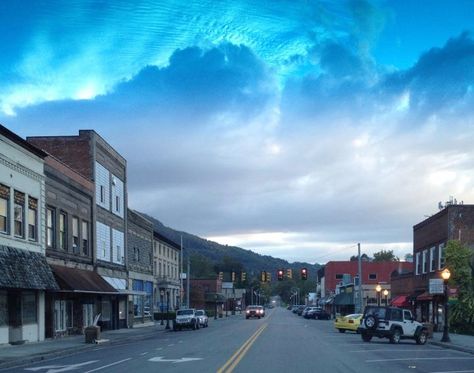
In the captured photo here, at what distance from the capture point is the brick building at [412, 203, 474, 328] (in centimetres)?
4756

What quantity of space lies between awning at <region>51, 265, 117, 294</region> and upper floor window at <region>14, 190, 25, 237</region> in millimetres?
3984

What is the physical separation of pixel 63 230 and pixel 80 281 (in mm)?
3422

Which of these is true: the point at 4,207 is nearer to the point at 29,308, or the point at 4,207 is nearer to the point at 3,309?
the point at 3,309

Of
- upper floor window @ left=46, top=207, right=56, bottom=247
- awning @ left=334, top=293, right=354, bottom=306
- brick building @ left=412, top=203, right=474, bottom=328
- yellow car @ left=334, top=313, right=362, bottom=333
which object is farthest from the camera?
awning @ left=334, top=293, right=354, bottom=306

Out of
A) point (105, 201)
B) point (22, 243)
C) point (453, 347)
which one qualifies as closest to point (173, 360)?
point (22, 243)

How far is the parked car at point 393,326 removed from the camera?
35.3m

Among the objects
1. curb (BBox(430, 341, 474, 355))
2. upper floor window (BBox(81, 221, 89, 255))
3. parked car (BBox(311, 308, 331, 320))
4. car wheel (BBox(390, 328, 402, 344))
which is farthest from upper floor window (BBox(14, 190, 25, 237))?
parked car (BBox(311, 308, 331, 320))

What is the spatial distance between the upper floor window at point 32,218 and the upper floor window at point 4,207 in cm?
260

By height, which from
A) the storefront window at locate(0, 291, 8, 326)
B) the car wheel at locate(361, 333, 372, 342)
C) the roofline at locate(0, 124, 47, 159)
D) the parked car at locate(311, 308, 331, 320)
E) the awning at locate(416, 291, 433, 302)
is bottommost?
the parked car at locate(311, 308, 331, 320)

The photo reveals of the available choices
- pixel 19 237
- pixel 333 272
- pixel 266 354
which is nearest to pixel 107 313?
pixel 19 237

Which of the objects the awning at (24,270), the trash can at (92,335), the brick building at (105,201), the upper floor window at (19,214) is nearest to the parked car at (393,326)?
the trash can at (92,335)

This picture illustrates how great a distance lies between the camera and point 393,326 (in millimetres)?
35312

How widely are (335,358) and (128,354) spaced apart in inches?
339

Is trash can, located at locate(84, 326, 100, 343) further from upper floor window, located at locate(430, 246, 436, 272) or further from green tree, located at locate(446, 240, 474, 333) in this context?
upper floor window, located at locate(430, 246, 436, 272)
